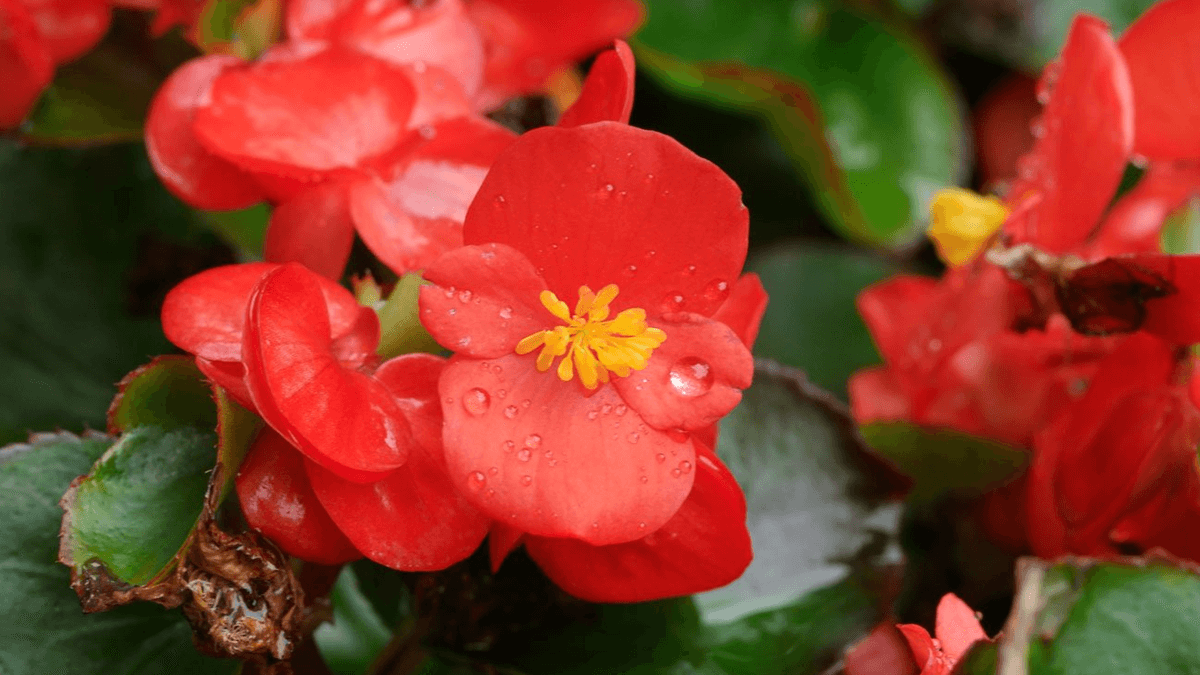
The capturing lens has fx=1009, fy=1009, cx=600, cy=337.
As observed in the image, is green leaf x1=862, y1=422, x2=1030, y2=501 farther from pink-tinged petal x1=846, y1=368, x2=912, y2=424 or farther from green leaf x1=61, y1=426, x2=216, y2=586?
green leaf x1=61, y1=426, x2=216, y2=586

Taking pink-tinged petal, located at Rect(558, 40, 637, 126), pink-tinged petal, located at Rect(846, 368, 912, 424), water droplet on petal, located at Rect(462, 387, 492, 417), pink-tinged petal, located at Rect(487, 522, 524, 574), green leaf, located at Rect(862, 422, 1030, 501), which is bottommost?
pink-tinged petal, located at Rect(846, 368, 912, 424)

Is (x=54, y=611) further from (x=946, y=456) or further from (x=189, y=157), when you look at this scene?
(x=946, y=456)

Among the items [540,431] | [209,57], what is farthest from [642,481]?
[209,57]

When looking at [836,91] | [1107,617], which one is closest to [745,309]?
[1107,617]

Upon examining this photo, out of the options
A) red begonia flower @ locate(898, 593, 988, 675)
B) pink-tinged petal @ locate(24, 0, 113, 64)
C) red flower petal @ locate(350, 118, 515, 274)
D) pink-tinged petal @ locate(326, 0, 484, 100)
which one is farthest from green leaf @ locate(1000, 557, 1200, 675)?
pink-tinged petal @ locate(24, 0, 113, 64)

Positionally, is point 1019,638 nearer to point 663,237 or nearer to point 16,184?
point 663,237

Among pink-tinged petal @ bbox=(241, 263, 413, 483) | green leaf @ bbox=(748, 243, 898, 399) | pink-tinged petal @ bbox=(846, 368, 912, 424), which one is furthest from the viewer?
green leaf @ bbox=(748, 243, 898, 399)
